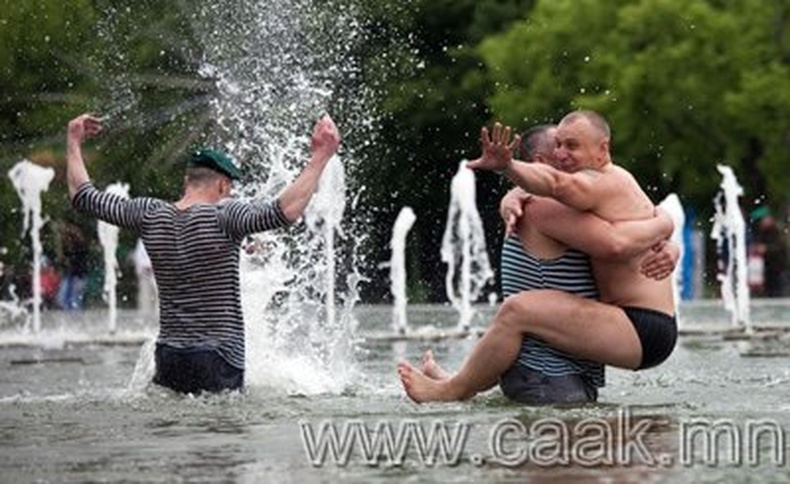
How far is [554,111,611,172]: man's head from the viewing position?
10.2m

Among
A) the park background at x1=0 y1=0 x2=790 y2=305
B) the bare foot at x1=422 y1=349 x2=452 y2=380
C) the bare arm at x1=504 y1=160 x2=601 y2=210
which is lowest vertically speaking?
the bare foot at x1=422 y1=349 x2=452 y2=380

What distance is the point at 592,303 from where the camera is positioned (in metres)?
10.2

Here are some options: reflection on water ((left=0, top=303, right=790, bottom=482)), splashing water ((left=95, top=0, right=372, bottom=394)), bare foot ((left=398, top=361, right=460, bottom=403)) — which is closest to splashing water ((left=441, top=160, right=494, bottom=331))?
splashing water ((left=95, top=0, right=372, bottom=394))

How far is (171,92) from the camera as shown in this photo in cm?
4322

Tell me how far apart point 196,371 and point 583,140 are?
2.04m

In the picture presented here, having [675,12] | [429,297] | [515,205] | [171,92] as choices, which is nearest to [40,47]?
[171,92]

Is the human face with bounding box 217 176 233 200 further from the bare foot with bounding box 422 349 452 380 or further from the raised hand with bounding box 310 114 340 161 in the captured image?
the bare foot with bounding box 422 349 452 380

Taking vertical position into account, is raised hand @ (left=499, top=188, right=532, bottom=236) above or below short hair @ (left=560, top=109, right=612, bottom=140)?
below

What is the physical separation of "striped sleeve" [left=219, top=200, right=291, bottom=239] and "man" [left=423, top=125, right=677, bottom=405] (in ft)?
3.18

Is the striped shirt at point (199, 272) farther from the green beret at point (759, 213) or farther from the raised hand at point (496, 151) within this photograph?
the green beret at point (759, 213)

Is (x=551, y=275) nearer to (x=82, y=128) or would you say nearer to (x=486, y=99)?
(x=82, y=128)

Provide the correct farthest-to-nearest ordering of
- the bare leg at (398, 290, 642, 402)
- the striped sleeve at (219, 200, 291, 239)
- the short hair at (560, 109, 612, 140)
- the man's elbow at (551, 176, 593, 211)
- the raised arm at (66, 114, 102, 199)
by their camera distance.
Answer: the raised arm at (66, 114, 102, 199), the striped sleeve at (219, 200, 291, 239), the short hair at (560, 109, 612, 140), the bare leg at (398, 290, 642, 402), the man's elbow at (551, 176, 593, 211)

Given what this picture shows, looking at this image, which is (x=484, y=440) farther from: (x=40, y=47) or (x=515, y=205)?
(x=40, y=47)

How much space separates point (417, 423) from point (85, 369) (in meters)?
7.36
